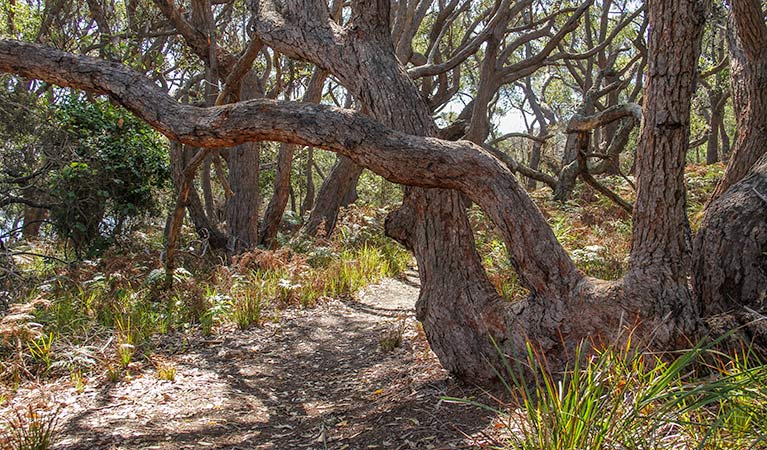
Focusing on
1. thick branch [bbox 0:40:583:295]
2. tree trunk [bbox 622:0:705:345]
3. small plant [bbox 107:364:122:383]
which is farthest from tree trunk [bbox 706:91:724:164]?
small plant [bbox 107:364:122:383]

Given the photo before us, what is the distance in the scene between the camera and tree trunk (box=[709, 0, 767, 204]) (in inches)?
203

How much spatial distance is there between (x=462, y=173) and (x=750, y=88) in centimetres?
313

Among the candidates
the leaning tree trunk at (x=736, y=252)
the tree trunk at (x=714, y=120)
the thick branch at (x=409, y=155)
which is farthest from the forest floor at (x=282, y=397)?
the tree trunk at (x=714, y=120)

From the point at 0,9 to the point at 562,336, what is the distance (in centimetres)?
1128

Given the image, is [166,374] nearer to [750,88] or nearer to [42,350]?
[42,350]

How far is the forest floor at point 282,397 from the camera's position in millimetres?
3912

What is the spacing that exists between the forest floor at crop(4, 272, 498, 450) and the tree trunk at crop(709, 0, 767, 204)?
A: 3121 mm

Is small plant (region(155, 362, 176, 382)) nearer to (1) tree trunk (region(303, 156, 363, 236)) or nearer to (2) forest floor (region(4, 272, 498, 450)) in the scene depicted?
(2) forest floor (region(4, 272, 498, 450))

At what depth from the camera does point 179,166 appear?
8125mm

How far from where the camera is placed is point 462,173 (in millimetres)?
3875

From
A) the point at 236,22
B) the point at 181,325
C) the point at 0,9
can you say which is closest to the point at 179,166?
the point at 181,325

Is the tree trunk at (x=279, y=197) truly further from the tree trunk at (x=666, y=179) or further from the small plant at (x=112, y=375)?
the tree trunk at (x=666, y=179)

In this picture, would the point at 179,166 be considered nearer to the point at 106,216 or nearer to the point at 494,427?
the point at 106,216

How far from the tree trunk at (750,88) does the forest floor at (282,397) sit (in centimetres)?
312
